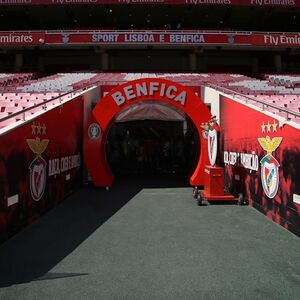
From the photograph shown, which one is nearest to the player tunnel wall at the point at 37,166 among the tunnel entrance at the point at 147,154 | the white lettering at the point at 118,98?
the white lettering at the point at 118,98

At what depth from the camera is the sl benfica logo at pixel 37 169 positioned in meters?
6.54

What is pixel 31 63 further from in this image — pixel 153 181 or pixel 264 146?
pixel 264 146

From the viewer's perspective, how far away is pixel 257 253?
189 inches

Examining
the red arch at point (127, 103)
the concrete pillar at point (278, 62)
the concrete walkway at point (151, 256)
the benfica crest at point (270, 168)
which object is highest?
the concrete pillar at point (278, 62)

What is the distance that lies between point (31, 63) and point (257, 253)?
1064 inches

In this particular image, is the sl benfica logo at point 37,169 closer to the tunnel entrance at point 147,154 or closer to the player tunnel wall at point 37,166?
the player tunnel wall at point 37,166

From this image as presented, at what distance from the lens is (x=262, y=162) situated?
24.1 ft

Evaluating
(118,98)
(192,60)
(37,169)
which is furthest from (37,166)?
(192,60)

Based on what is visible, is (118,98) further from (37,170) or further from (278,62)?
(278,62)

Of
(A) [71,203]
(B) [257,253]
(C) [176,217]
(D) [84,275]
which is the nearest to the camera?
(D) [84,275]

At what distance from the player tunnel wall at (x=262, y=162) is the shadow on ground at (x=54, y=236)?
3.06 m

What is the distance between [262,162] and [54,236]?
450cm

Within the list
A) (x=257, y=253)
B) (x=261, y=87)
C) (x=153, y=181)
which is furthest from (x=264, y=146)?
(x=261, y=87)

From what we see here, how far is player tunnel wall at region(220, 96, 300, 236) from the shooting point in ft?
19.3
